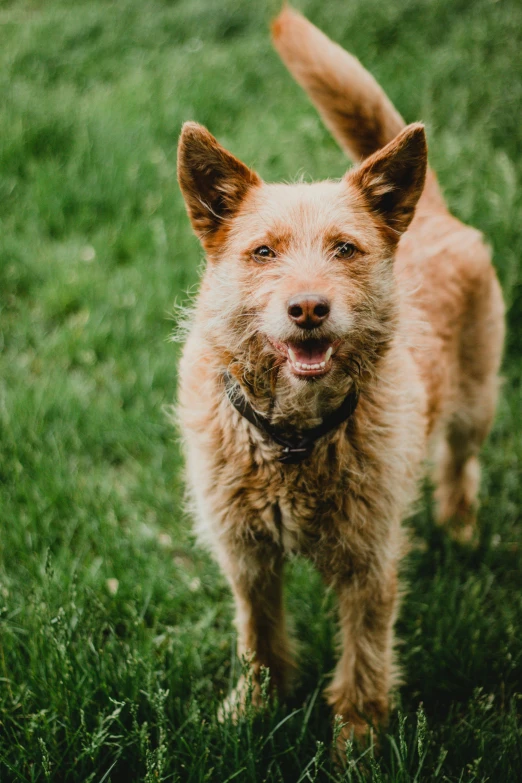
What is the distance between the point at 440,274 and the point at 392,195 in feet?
2.33

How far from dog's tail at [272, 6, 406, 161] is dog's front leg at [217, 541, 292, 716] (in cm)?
183

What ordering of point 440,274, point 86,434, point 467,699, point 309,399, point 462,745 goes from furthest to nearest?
point 86,434
point 440,274
point 467,699
point 462,745
point 309,399

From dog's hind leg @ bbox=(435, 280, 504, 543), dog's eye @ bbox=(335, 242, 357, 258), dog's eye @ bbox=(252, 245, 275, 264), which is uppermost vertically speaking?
dog's eye @ bbox=(335, 242, 357, 258)

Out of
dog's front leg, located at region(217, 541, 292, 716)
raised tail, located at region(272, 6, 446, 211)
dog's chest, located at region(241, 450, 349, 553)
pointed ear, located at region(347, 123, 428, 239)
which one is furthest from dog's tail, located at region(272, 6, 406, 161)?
dog's front leg, located at region(217, 541, 292, 716)

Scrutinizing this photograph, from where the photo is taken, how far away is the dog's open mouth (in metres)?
1.89

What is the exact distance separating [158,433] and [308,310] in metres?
2.09

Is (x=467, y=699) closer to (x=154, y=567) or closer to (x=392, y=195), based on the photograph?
(x=154, y=567)

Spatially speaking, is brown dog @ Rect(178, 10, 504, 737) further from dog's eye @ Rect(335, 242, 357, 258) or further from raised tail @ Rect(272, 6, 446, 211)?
raised tail @ Rect(272, 6, 446, 211)

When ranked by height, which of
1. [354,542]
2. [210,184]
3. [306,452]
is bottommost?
[354,542]

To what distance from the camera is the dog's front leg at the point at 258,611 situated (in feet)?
7.58

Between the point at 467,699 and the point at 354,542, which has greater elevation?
the point at 354,542

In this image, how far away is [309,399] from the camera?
6.80 ft

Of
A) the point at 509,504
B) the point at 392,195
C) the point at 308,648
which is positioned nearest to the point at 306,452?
the point at 392,195

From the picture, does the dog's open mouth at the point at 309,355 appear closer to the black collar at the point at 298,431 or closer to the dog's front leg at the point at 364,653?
the black collar at the point at 298,431
